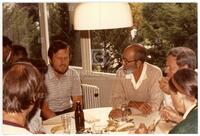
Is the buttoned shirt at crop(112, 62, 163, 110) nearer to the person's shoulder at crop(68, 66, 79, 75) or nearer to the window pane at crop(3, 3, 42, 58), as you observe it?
the person's shoulder at crop(68, 66, 79, 75)

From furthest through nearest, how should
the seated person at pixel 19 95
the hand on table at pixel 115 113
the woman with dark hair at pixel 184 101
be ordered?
the hand on table at pixel 115 113 < the woman with dark hair at pixel 184 101 < the seated person at pixel 19 95

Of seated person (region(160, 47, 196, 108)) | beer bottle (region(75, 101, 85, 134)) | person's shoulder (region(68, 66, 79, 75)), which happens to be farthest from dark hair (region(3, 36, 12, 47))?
seated person (region(160, 47, 196, 108))

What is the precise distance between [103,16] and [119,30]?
11cm

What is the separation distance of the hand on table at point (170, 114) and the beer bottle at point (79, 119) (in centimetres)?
35

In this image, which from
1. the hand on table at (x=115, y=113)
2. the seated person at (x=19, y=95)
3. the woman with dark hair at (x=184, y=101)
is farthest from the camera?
the hand on table at (x=115, y=113)

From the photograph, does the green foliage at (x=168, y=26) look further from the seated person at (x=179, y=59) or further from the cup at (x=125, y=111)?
the cup at (x=125, y=111)

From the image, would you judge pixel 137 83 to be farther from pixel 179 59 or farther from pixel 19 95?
pixel 19 95

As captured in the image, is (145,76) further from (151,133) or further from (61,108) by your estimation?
(61,108)

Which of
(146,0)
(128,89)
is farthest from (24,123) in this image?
(146,0)

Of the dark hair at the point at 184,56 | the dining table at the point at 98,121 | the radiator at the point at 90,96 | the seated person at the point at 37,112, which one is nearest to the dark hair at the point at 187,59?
the dark hair at the point at 184,56

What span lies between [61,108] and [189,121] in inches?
22.1

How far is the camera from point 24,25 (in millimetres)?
1666

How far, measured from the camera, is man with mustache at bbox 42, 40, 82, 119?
1696mm

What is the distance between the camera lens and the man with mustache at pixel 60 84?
170 cm
